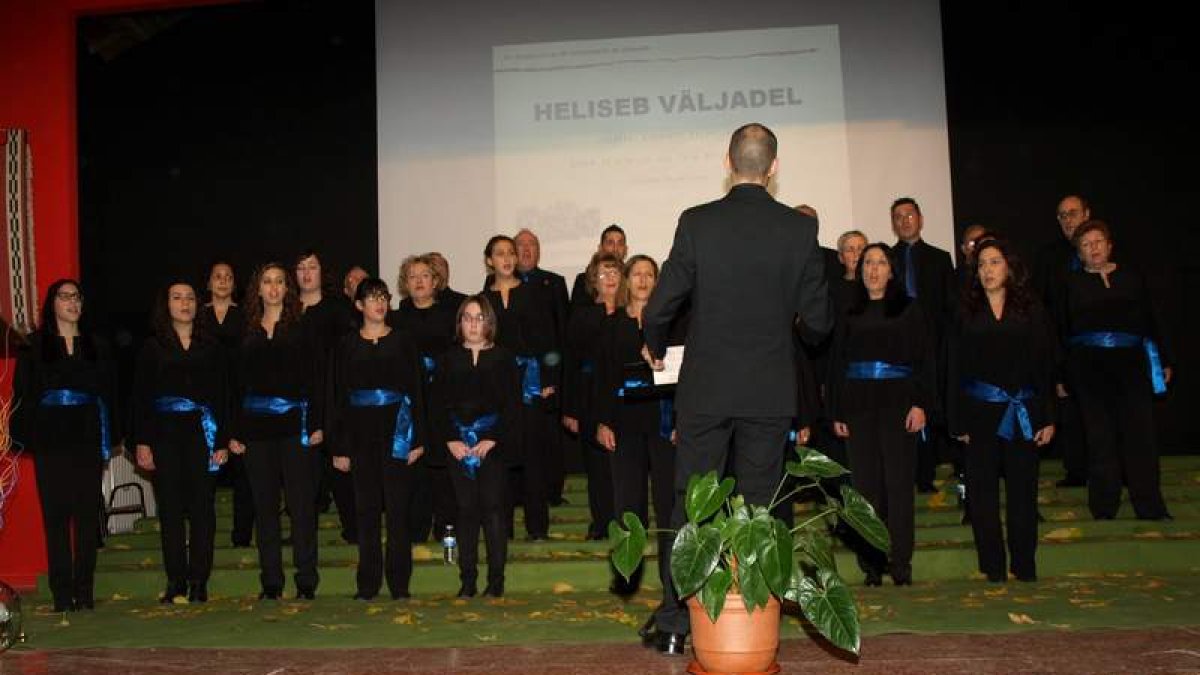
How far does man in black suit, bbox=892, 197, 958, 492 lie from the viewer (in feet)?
24.2

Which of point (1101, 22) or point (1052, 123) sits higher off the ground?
point (1101, 22)

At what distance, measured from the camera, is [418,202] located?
9.02 meters

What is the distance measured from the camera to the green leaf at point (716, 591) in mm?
3637

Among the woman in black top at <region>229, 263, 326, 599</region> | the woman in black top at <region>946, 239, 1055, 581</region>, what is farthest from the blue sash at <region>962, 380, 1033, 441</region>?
the woman in black top at <region>229, 263, 326, 599</region>

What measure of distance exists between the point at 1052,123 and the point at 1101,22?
794mm

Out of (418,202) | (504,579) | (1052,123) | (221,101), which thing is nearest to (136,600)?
(504,579)

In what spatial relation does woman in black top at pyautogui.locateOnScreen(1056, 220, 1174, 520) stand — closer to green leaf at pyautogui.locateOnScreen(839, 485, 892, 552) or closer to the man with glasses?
the man with glasses

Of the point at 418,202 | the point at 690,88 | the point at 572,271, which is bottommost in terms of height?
the point at 572,271

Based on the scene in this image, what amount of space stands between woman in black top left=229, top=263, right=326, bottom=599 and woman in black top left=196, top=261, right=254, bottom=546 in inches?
9.3

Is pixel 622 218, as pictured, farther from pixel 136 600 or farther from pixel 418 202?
pixel 136 600

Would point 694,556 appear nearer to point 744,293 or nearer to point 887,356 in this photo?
point 744,293

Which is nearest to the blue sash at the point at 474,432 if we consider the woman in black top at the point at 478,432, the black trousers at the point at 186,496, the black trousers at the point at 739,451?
the woman in black top at the point at 478,432

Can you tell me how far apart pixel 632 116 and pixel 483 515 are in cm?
369

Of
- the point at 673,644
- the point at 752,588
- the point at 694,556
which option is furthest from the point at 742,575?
the point at 673,644
